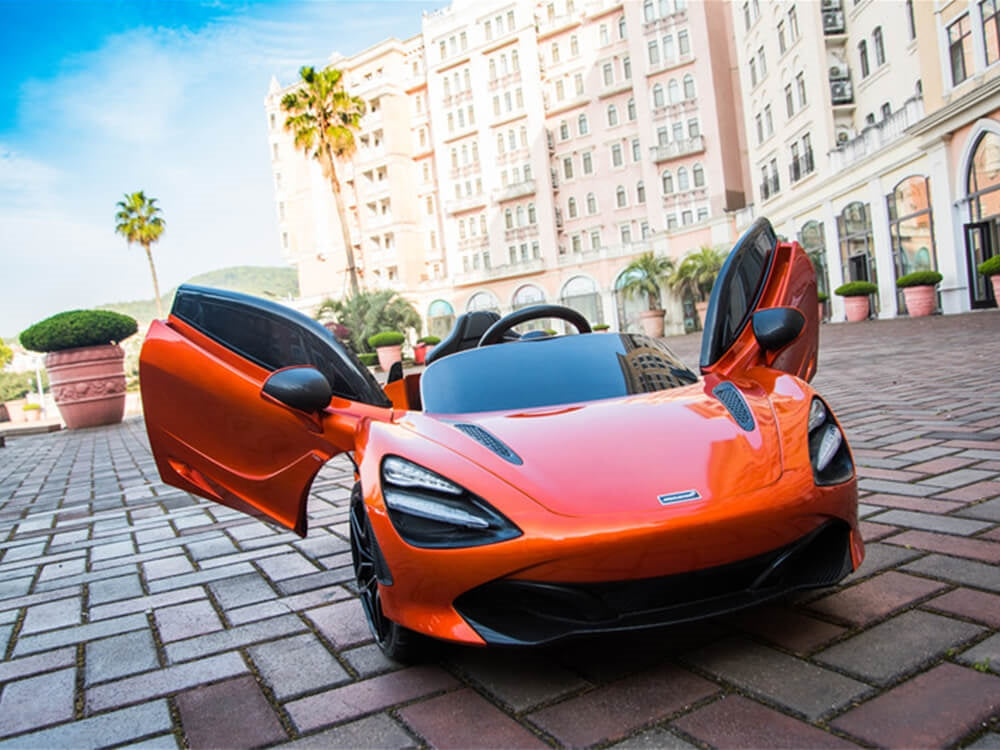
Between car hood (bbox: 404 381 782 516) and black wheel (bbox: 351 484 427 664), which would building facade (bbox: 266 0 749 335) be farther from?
black wheel (bbox: 351 484 427 664)

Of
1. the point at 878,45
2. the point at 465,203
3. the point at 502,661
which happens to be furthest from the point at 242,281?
the point at 502,661

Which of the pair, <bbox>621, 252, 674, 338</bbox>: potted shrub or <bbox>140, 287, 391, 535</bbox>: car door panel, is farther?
<bbox>621, 252, 674, 338</bbox>: potted shrub

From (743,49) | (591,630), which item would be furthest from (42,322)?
(743,49)

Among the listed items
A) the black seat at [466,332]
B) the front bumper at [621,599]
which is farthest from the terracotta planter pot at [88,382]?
the front bumper at [621,599]

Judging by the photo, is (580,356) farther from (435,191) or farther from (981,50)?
(435,191)

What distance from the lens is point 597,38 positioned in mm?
45375

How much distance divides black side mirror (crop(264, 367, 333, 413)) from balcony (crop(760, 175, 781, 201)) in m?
32.1

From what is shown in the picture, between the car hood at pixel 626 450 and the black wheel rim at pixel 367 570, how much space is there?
36 centimetres

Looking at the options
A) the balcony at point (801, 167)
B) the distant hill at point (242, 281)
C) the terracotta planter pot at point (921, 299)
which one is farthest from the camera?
the distant hill at point (242, 281)

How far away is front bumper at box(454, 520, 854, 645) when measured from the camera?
74.5 inches

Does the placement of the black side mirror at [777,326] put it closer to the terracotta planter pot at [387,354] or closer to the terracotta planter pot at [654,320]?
the terracotta planter pot at [387,354]

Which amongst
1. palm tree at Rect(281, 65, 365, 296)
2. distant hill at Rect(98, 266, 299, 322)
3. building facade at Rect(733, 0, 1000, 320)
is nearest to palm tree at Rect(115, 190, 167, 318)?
palm tree at Rect(281, 65, 365, 296)

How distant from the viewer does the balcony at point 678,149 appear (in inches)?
1608

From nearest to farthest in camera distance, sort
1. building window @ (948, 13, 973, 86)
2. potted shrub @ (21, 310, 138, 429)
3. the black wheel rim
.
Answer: the black wheel rim → potted shrub @ (21, 310, 138, 429) → building window @ (948, 13, 973, 86)
